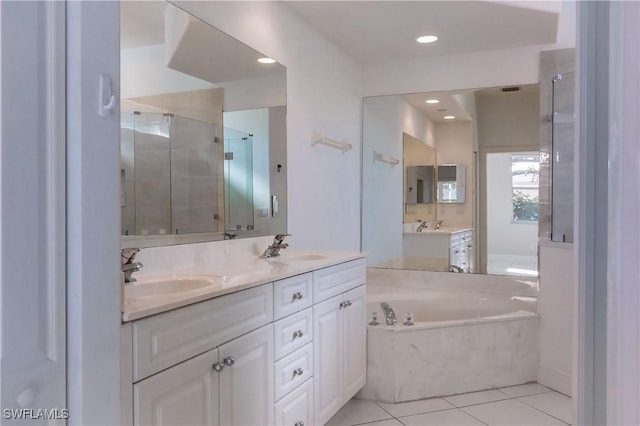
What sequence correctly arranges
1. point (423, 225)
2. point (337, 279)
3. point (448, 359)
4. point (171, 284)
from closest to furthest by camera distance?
point (171, 284) < point (337, 279) < point (448, 359) < point (423, 225)

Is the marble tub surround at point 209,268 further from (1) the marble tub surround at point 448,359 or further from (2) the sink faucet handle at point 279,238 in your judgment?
(1) the marble tub surround at point 448,359

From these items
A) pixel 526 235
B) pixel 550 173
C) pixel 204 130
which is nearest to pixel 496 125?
pixel 550 173

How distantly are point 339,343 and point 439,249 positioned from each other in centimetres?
191

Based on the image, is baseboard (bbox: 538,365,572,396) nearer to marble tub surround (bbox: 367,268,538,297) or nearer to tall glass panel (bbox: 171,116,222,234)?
marble tub surround (bbox: 367,268,538,297)

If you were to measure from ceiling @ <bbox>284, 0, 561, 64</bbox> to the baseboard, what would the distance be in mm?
2360

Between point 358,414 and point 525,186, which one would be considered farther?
point 525,186

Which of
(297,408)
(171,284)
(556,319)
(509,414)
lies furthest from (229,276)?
(556,319)

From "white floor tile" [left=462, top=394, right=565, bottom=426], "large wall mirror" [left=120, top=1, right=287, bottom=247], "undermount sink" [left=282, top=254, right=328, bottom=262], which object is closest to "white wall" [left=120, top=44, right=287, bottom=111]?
"large wall mirror" [left=120, top=1, right=287, bottom=247]

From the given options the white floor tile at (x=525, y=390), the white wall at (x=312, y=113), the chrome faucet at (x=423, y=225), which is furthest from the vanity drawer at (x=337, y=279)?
the chrome faucet at (x=423, y=225)

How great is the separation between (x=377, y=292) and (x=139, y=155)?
2.55 meters

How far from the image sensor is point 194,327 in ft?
4.26

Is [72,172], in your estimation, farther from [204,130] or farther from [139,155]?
[204,130]

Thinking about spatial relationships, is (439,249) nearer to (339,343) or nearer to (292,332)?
(339,343)

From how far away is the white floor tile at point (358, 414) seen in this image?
2496mm
